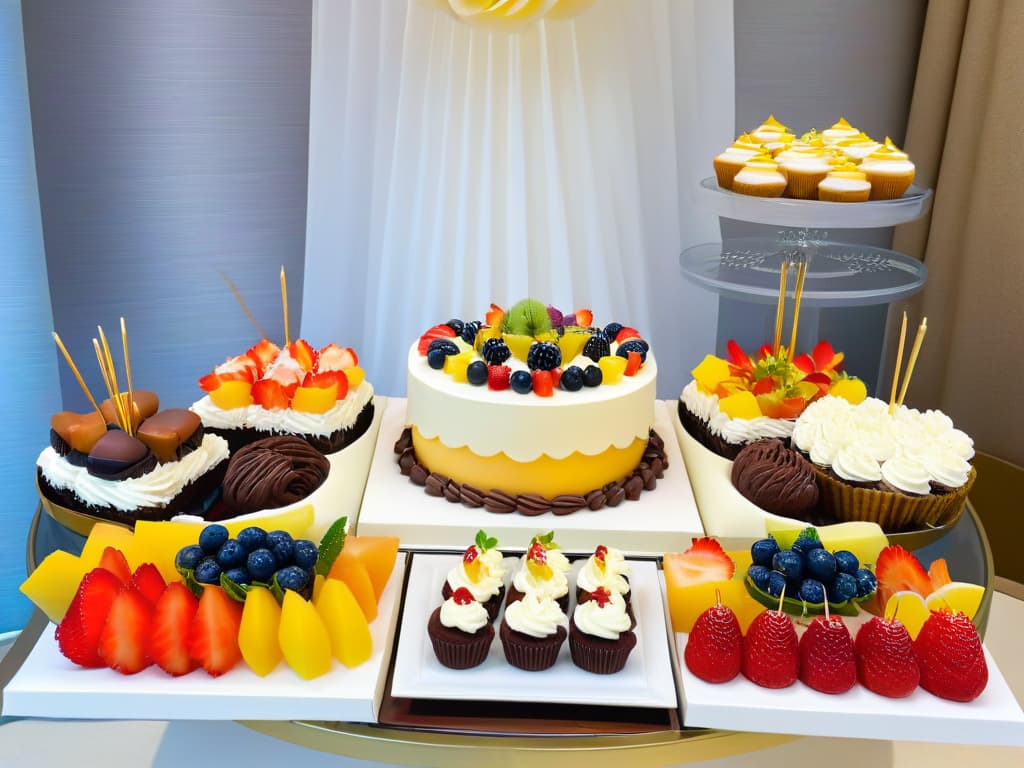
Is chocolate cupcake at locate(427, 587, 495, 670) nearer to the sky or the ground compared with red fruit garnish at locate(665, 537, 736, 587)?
nearer to the ground

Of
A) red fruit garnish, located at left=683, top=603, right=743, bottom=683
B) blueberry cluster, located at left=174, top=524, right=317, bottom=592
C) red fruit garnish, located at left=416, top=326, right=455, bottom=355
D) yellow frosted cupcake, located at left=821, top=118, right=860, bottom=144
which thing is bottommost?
red fruit garnish, located at left=683, top=603, right=743, bottom=683

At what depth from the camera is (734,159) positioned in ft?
7.47

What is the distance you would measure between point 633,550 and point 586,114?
1235 mm

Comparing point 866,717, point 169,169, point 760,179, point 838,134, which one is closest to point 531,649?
point 866,717

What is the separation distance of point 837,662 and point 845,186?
127cm

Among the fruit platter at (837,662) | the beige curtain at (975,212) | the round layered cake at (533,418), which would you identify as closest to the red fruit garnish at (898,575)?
the fruit platter at (837,662)

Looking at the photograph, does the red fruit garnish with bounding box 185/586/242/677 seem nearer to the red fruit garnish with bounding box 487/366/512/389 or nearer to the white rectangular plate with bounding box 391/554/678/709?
the white rectangular plate with bounding box 391/554/678/709

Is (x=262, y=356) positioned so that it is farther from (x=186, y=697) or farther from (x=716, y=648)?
(x=716, y=648)

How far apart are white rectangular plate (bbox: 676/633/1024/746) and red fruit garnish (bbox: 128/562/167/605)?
2.71ft

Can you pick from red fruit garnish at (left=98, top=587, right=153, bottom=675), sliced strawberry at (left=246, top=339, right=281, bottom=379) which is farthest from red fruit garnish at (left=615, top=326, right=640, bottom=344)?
red fruit garnish at (left=98, top=587, right=153, bottom=675)

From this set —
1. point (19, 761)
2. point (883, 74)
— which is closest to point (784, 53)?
point (883, 74)

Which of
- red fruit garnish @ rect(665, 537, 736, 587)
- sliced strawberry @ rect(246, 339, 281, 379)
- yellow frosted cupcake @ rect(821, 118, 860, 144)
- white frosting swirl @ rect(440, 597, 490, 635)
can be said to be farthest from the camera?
yellow frosted cupcake @ rect(821, 118, 860, 144)

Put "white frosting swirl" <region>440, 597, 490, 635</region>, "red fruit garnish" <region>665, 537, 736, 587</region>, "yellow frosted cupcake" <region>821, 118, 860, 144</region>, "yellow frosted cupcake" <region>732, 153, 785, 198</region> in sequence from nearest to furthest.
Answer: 1. "white frosting swirl" <region>440, 597, 490, 635</region>
2. "red fruit garnish" <region>665, 537, 736, 587</region>
3. "yellow frosted cupcake" <region>732, 153, 785, 198</region>
4. "yellow frosted cupcake" <region>821, 118, 860, 144</region>

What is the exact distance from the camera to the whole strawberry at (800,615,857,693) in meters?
1.30
